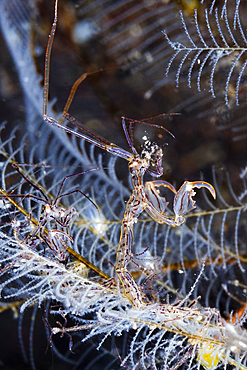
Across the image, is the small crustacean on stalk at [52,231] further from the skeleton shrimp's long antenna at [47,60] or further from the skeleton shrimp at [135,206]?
the skeleton shrimp's long antenna at [47,60]

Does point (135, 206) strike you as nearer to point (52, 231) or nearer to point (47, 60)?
point (52, 231)

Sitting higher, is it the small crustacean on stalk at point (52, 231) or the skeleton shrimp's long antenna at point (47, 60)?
the skeleton shrimp's long antenna at point (47, 60)

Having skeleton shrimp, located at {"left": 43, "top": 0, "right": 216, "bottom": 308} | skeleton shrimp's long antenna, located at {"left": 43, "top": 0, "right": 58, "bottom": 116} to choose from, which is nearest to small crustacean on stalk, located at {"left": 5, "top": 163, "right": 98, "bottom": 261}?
skeleton shrimp, located at {"left": 43, "top": 0, "right": 216, "bottom": 308}

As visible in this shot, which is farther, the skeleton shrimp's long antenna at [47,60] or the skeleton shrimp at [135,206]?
the skeleton shrimp's long antenna at [47,60]

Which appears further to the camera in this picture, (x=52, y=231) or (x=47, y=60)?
(x=47, y=60)

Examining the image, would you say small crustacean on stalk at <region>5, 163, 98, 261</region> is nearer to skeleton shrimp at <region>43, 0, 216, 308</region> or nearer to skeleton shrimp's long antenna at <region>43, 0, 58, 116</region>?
skeleton shrimp at <region>43, 0, 216, 308</region>

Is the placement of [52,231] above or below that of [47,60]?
below

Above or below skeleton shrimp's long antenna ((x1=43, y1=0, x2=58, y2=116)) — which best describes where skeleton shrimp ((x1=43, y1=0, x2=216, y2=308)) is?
below

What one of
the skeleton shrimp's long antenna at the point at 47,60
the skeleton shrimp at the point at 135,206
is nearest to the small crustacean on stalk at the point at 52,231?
the skeleton shrimp at the point at 135,206

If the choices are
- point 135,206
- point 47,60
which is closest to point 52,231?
point 135,206

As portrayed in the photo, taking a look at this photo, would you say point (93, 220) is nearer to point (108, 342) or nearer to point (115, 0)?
point (108, 342)

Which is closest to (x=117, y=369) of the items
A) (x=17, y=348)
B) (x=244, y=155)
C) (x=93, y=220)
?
(x=17, y=348)
